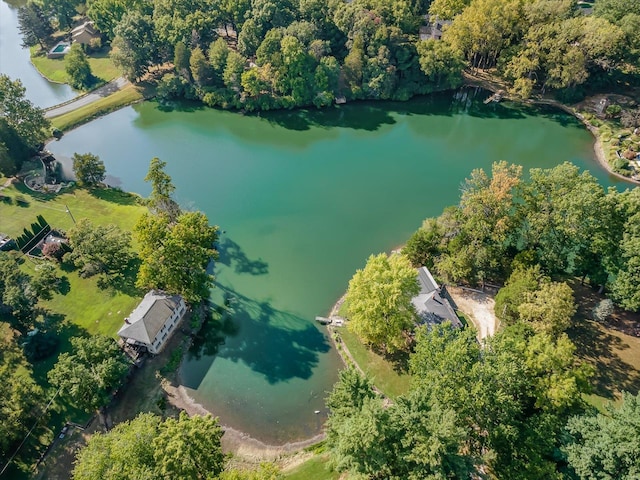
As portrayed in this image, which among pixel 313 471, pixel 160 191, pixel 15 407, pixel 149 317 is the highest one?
pixel 160 191

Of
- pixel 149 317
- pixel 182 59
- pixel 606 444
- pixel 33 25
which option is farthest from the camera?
pixel 33 25

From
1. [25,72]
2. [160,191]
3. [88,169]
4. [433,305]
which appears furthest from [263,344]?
[25,72]

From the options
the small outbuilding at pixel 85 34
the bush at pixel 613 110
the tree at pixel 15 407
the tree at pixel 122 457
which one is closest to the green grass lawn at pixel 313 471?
the tree at pixel 122 457

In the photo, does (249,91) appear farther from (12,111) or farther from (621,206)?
(621,206)

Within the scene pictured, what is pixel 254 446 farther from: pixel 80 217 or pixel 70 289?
pixel 80 217

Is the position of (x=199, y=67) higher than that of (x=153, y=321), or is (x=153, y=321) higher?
(x=199, y=67)

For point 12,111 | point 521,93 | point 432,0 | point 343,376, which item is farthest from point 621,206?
point 12,111

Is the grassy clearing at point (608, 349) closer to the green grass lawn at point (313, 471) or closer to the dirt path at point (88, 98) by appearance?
the green grass lawn at point (313, 471)

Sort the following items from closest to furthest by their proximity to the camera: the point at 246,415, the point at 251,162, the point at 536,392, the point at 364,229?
1. the point at 536,392
2. the point at 246,415
3. the point at 364,229
4. the point at 251,162
